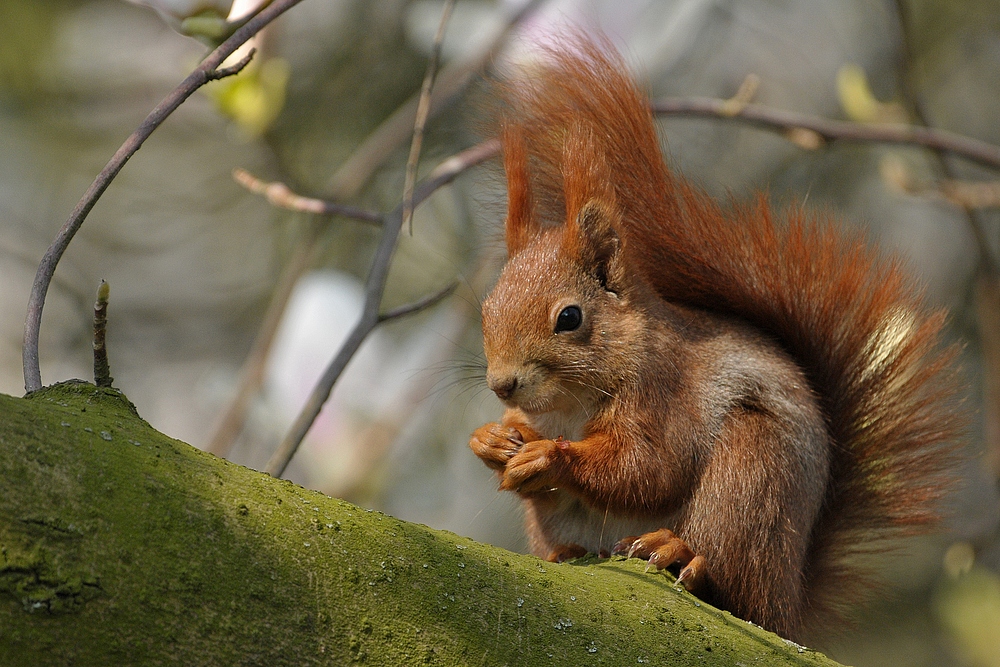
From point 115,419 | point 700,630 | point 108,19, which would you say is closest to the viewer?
point 115,419

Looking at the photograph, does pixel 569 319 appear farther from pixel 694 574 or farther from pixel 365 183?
pixel 365 183

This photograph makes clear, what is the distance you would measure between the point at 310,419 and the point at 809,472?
2.20ft

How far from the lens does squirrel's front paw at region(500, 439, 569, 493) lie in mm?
1243

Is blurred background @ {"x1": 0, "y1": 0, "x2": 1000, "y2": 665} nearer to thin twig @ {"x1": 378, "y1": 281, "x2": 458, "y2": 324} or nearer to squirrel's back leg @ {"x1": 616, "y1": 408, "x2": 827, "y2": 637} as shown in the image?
thin twig @ {"x1": 378, "y1": 281, "x2": 458, "y2": 324}

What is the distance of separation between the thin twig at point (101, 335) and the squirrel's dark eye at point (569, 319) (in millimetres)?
685

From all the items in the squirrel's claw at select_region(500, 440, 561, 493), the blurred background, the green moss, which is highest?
the blurred background

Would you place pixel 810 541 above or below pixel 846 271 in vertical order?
below

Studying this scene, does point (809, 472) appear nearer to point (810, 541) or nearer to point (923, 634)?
point (810, 541)

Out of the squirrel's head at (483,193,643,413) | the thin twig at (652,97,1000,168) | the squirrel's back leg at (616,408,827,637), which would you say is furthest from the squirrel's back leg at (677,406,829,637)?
the thin twig at (652,97,1000,168)

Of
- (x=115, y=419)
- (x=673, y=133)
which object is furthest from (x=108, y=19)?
(x=115, y=419)

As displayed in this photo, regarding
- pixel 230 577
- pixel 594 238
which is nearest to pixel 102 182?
pixel 230 577

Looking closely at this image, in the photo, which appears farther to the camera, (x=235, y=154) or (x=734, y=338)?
(x=235, y=154)

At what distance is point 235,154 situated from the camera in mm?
3881

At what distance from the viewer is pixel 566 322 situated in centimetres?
139
